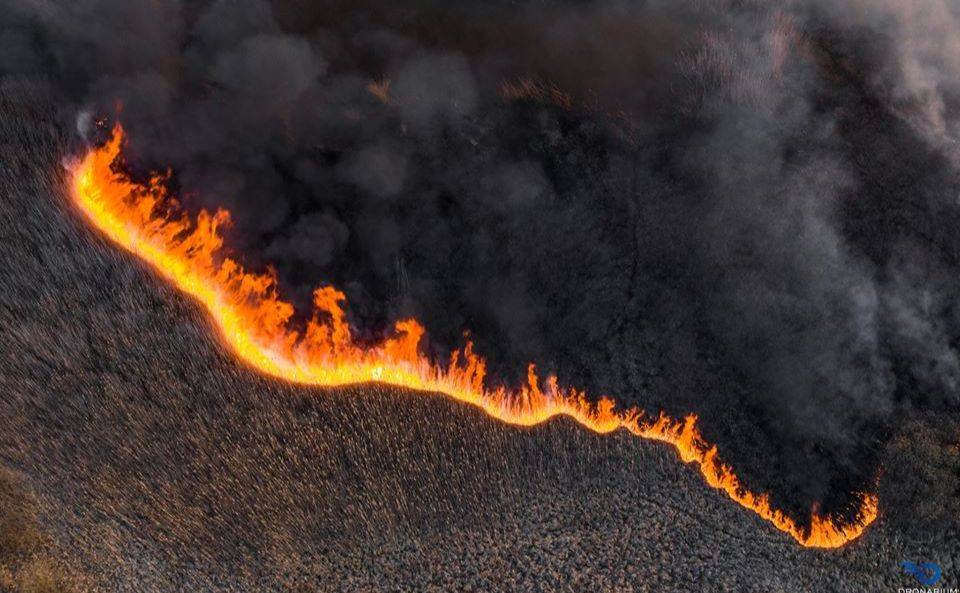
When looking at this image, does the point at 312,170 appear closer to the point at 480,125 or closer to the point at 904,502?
the point at 480,125

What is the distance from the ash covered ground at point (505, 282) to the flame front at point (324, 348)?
0.11 meters

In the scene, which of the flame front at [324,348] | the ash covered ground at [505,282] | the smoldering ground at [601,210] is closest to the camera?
the ash covered ground at [505,282]

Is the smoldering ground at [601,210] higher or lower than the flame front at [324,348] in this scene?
higher

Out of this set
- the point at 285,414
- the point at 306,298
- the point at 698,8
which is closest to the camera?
the point at 285,414

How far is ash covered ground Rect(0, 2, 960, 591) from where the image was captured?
396 centimetres

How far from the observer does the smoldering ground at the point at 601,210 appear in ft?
14.2

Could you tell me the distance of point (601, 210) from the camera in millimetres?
4438

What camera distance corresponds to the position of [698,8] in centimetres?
468

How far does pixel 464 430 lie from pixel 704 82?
2.98 metres

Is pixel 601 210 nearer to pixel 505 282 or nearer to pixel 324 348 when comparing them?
pixel 505 282

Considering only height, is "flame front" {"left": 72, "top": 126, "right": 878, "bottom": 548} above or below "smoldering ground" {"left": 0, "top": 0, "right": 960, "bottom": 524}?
below

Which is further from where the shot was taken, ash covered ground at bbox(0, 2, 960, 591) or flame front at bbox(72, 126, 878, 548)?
flame front at bbox(72, 126, 878, 548)

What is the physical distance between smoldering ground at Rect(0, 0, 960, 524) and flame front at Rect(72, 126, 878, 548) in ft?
0.38

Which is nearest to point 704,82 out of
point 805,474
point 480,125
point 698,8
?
point 698,8
